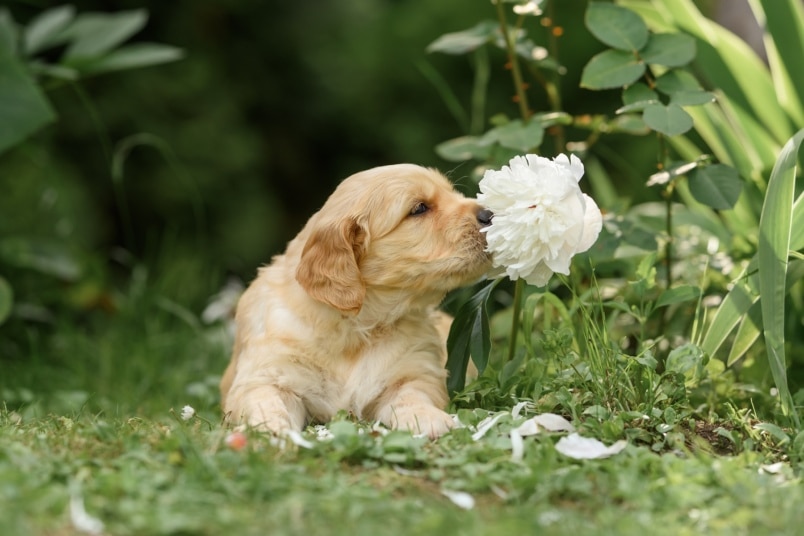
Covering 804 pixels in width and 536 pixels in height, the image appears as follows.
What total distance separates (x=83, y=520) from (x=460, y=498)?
78cm

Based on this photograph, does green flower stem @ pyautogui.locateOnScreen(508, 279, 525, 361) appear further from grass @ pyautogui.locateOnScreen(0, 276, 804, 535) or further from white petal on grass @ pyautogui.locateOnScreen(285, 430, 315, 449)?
Result: white petal on grass @ pyautogui.locateOnScreen(285, 430, 315, 449)

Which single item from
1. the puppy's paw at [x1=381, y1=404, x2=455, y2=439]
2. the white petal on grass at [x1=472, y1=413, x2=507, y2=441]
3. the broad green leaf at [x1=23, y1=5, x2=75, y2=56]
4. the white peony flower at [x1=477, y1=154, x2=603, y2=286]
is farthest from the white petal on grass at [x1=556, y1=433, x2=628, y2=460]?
the broad green leaf at [x1=23, y1=5, x2=75, y2=56]

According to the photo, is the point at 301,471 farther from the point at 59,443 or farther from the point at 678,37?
the point at 678,37

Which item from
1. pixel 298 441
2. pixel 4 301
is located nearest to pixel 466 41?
pixel 298 441

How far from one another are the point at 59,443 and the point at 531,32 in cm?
513

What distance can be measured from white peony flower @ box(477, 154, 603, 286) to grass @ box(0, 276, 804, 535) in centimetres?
30

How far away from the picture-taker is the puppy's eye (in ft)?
10.1

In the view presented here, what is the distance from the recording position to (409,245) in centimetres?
305

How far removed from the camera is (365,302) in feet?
10.2

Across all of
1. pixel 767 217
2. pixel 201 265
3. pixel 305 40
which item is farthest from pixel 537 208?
pixel 305 40

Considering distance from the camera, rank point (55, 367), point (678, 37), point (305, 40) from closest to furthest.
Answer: point (678, 37), point (55, 367), point (305, 40)

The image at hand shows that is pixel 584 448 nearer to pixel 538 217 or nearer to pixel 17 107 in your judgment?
pixel 538 217

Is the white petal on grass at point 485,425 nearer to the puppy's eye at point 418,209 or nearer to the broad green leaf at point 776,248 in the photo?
the puppy's eye at point 418,209

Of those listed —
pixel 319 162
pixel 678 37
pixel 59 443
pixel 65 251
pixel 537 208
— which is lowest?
pixel 319 162
